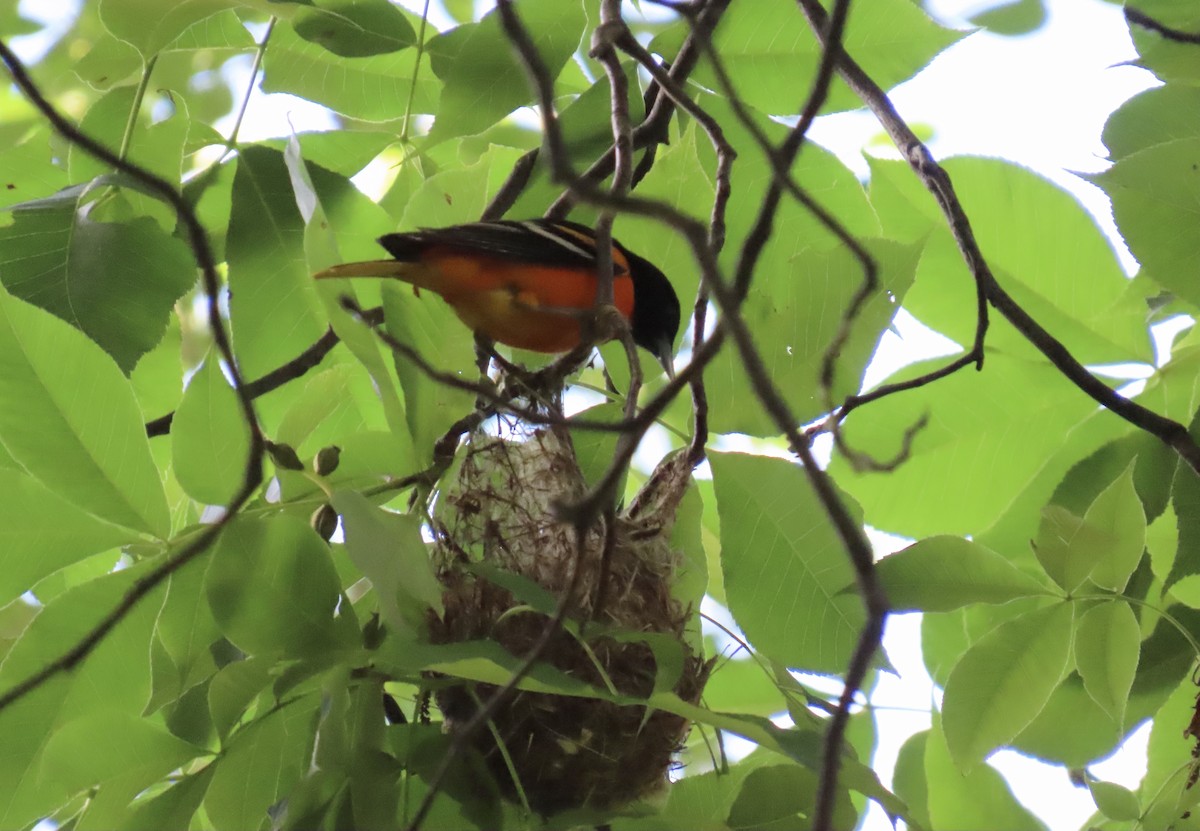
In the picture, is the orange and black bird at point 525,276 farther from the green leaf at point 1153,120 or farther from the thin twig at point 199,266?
the green leaf at point 1153,120

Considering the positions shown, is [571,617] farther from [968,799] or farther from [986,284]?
[968,799]

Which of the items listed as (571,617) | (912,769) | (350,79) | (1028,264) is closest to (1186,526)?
(1028,264)

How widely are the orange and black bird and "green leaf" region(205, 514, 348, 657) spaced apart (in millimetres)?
404

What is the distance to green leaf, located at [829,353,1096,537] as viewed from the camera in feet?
8.33

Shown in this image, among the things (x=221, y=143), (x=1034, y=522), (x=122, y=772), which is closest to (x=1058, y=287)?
(x=1034, y=522)

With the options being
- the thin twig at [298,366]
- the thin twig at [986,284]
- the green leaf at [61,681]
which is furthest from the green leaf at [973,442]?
the green leaf at [61,681]

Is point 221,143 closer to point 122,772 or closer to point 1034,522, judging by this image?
point 122,772

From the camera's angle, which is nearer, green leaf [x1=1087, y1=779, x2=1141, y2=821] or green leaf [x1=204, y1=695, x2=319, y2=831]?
green leaf [x1=204, y1=695, x2=319, y2=831]

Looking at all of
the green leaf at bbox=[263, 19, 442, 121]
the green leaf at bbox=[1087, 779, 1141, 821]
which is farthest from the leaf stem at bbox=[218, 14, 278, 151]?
the green leaf at bbox=[1087, 779, 1141, 821]

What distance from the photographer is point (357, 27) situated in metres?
2.40

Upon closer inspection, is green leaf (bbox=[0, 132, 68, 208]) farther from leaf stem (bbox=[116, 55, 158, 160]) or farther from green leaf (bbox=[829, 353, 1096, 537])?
green leaf (bbox=[829, 353, 1096, 537])

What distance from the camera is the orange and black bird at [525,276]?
2324 mm

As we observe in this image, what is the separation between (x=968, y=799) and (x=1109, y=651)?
704mm

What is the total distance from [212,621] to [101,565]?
68 centimetres
